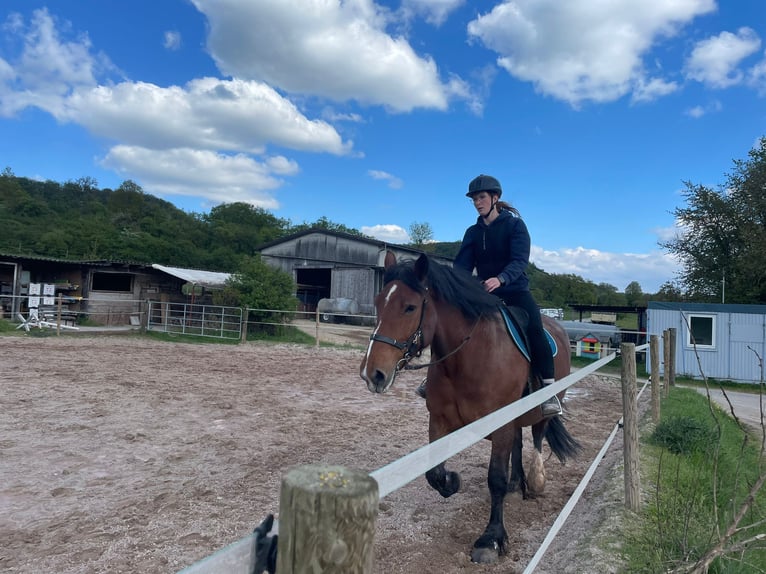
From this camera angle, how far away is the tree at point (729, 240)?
1689 cm

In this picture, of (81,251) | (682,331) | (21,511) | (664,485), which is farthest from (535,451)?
(81,251)

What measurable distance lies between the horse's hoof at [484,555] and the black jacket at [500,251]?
1.76m

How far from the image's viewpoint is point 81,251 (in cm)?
4088

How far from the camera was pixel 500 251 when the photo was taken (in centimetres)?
341

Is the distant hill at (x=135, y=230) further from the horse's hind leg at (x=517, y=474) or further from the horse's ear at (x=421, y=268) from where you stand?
the horse's ear at (x=421, y=268)

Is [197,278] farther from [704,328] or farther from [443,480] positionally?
[443,480]

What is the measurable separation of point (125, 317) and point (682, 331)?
70.0 ft

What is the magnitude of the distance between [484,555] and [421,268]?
185 cm

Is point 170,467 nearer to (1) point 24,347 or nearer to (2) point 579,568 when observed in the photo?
(2) point 579,568

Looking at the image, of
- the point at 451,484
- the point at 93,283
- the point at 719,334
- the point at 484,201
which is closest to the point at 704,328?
the point at 719,334

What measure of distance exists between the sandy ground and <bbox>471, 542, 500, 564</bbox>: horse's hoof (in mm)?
54

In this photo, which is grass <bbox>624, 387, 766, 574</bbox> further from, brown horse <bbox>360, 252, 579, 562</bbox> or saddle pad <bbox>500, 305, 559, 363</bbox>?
saddle pad <bbox>500, 305, 559, 363</bbox>

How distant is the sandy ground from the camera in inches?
113

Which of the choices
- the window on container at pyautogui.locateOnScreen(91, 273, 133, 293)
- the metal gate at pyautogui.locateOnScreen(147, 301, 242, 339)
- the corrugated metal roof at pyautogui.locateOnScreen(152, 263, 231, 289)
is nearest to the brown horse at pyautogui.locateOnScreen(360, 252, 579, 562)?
the metal gate at pyautogui.locateOnScreen(147, 301, 242, 339)
